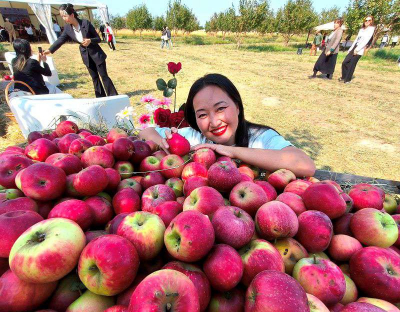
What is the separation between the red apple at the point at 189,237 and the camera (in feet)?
2.83

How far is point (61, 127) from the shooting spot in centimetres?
240

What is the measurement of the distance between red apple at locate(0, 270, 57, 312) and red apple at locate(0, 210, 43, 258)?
114 millimetres

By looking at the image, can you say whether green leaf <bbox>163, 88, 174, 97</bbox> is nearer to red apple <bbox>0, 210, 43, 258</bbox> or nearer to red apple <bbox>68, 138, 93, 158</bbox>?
red apple <bbox>68, 138, 93, 158</bbox>

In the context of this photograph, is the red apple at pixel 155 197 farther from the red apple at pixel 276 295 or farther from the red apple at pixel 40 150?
the red apple at pixel 40 150

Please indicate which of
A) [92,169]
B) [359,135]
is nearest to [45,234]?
[92,169]

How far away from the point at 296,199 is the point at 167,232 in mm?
815

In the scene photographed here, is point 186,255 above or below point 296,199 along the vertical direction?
above

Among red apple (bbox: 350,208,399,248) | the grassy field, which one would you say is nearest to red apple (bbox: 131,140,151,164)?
red apple (bbox: 350,208,399,248)

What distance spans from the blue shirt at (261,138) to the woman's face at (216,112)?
1.07 feet

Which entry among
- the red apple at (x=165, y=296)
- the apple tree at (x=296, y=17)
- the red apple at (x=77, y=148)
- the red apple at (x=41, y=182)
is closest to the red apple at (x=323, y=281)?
the red apple at (x=165, y=296)

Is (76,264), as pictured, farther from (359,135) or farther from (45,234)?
(359,135)

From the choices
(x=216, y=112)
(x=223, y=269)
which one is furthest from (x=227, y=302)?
(x=216, y=112)

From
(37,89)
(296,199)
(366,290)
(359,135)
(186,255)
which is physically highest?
(186,255)

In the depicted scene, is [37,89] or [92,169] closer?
[92,169]
